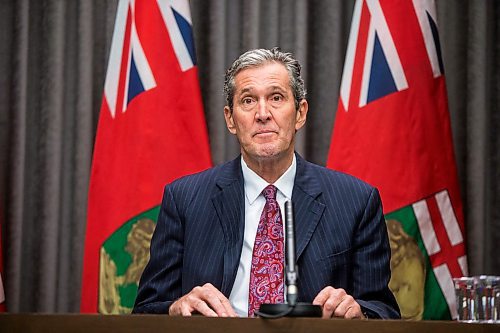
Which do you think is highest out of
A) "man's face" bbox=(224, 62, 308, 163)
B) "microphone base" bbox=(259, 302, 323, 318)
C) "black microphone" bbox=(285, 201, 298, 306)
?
"man's face" bbox=(224, 62, 308, 163)

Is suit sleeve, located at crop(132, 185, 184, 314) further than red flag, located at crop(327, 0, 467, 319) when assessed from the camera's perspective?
No

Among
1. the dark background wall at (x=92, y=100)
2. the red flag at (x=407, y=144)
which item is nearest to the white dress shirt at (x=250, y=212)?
the red flag at (x=407, y=144)

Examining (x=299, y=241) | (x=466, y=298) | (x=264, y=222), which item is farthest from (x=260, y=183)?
(x=466, y=298)

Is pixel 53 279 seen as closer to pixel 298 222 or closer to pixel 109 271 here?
pixel 109 271

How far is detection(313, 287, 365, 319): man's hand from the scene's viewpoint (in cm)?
213

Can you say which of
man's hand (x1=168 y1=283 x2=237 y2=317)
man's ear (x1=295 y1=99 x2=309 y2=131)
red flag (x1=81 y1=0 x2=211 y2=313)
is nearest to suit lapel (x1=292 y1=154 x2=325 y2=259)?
man's ear (x1=295 y1=99 x2=309 y2=131)

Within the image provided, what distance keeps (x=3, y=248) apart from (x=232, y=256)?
1.96m

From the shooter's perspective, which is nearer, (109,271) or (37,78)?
(109,271)

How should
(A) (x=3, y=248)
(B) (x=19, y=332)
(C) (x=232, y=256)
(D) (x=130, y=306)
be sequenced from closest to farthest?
1. (B) (x=19, y=332)
2. (C) (x=232, y=256)
3. (D) (x=130, y=306)
4. (A) (x=3, y=248)

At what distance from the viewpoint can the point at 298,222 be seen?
2574 mm

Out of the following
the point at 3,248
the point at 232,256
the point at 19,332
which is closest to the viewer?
the point at 19,332

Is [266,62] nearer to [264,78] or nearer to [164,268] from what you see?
[264,78]

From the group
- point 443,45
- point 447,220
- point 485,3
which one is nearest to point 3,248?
point 447,220

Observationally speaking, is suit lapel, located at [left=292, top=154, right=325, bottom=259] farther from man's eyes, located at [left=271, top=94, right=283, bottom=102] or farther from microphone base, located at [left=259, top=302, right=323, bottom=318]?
microphone base, located at [left=259, top=302, right=323, bottom=318]
